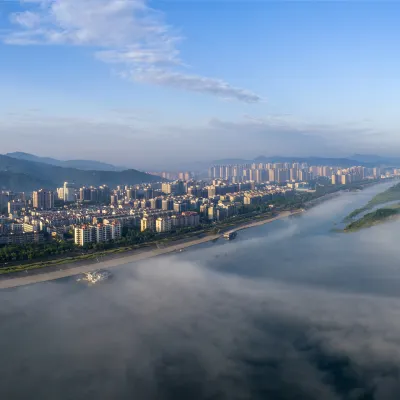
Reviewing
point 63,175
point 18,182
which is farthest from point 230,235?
point 63,175

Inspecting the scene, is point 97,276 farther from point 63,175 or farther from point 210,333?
point 63,175

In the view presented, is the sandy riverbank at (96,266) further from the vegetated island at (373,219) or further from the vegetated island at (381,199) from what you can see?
the vegetated island at (381,199)

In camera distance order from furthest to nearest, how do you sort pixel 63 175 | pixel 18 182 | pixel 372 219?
pixel 63 175, pixel 18 182, pixel 372 219

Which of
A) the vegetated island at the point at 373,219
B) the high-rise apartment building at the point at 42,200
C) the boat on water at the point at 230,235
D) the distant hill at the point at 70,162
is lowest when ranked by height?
the boat on water at the point at 230,235

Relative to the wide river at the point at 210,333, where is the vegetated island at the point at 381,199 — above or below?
above

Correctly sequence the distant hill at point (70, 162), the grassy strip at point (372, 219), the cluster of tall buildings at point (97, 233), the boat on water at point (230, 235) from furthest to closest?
the distant hill at point (70, 162), the grassy strip at point (372, 219), the boat on water at point (230, 235), the cluster of tall buildings at point (97, 233)

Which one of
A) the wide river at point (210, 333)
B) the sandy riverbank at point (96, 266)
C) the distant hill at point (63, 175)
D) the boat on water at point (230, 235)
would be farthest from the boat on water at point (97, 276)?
the distant hill at point (63, 175)
